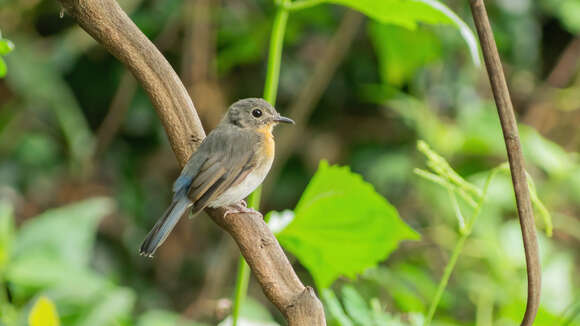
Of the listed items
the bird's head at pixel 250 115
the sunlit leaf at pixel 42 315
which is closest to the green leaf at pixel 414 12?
the bird's head at pixel 250 115

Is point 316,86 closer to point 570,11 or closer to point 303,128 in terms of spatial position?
point 303,128

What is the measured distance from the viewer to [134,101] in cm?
431

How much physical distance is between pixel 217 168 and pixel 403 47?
1.91 m

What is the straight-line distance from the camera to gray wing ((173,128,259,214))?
6.03ft

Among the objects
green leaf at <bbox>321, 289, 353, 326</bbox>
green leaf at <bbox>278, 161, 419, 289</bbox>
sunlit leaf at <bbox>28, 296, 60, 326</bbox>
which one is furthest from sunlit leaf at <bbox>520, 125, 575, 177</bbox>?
sunlit leaf at <bbox>28, 296, 60, 326</bbox>

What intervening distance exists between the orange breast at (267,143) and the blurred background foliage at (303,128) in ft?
2.67

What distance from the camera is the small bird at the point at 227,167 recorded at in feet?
5.70

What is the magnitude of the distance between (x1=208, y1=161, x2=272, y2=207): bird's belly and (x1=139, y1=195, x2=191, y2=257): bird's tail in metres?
0.09

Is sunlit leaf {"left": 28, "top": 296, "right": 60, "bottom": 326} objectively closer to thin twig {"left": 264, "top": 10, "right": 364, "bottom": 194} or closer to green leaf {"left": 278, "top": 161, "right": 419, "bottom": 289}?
green leaf {"left": 278, "top": 161, "right": 419, "bottom": 289}

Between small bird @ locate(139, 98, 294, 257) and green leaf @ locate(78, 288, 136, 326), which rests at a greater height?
small bird @ locate(139, 98, 294, 257)

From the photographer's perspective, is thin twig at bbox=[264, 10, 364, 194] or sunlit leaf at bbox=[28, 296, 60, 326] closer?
sunlit leaf at bbox=[28, 296, 60, 326]

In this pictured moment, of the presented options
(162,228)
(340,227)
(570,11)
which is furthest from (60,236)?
(570,11)

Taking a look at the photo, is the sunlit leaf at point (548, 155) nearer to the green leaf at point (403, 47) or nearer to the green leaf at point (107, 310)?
the green leaf at point (403, 47)

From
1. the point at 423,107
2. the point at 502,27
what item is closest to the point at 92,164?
the point at 423,107
